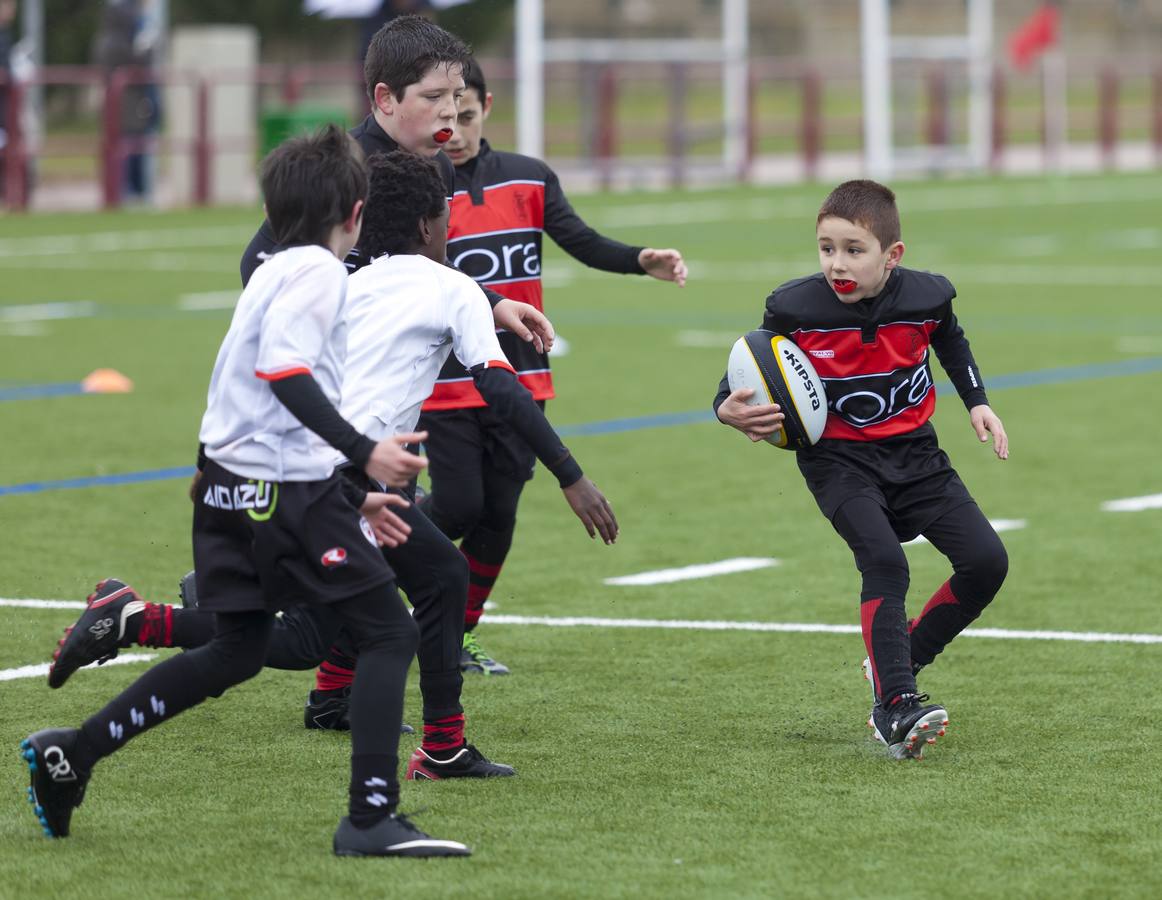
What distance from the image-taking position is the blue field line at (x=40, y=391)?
1368cm

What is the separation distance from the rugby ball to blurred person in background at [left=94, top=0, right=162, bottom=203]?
2533 cm

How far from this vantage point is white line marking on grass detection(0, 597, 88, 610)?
7.95 metres

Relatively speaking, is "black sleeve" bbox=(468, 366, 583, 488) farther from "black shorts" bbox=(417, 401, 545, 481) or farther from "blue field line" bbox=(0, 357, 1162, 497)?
"blue field line" bbox=(0, 357, 1162, 497)

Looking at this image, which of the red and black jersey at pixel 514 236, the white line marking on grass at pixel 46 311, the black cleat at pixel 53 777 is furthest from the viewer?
A: the white line marking on grass at pixel 46 311

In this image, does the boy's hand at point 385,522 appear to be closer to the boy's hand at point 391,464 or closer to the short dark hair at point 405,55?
the boy's hand at point 391,464

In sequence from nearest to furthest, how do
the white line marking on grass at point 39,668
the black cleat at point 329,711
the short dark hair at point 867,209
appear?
the short dark hair at point 867,209 → the black cleat at point 329,711 → the white line marking on grass at point 39,668

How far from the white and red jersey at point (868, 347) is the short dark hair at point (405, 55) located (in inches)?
46.1

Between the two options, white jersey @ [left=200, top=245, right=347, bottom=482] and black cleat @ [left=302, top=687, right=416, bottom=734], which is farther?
black cleat @ [left=302, top=687, right=416, bottom=734]

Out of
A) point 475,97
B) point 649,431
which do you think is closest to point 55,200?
point 649,431

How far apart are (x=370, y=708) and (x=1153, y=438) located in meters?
7.72

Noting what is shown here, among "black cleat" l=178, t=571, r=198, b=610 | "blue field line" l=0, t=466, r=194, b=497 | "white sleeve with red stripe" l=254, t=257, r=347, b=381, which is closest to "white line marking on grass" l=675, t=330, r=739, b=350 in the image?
"blue field line" l=0, t=466, r=194, b=497

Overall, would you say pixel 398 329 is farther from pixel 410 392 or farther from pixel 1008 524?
pixel 1008 524

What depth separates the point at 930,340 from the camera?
6.57 metres

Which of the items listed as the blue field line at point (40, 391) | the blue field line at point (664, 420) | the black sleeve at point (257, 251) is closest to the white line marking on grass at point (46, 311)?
the blue field line at point (40, 391)
